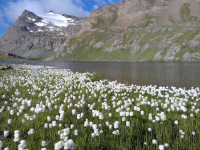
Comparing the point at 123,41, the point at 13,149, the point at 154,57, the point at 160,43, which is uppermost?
the point at 123,41

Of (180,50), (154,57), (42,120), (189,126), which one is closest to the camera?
(189,126)

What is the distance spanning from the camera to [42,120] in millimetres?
5793

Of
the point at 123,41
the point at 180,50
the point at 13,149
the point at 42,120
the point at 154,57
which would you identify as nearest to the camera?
the point at 13,149

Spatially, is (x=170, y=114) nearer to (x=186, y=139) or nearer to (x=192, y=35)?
(x=186, y=139)

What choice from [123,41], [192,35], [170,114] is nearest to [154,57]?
[192,35]

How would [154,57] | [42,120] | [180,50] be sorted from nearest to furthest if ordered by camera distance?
[42,120] < [180,50] < [154,57]

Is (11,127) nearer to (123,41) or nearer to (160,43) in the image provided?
(160,43)

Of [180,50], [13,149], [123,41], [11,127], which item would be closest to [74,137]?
[13,149]

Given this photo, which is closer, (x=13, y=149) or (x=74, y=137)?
(x=13, y=149)

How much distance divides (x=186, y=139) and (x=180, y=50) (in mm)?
125629

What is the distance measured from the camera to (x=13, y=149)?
159 inches

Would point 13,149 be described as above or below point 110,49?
below

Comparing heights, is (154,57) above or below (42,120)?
above

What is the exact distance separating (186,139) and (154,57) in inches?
5229
